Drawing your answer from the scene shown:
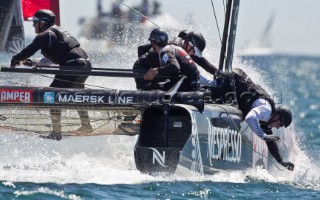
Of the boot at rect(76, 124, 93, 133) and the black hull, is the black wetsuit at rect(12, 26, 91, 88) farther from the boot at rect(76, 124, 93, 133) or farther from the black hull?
the black hull

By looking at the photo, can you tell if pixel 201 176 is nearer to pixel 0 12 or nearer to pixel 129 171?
pixel 129 171

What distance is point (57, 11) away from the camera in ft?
43.6

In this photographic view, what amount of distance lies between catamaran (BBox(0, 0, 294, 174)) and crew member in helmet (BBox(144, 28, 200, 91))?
177 millimetres

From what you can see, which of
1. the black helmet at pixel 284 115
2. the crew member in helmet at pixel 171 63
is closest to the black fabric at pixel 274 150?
the black helmet at pixel 284 115

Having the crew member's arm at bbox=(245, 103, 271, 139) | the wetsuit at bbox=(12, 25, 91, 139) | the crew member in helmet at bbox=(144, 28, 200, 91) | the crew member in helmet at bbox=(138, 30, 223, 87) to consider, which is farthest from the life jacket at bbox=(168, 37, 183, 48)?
the crew member's arm at bbox=(245, 103, 271, 139)

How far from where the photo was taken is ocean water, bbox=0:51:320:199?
9.74 m

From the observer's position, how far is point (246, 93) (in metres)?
11.7

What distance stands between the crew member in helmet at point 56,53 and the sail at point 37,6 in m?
1.20

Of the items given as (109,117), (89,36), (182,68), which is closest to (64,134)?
(109,117)

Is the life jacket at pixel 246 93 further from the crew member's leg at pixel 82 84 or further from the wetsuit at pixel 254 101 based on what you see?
the crew member's leg at pixel 82 84

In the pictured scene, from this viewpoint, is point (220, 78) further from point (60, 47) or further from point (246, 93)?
point (60, 47)

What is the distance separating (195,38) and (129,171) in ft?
6.49

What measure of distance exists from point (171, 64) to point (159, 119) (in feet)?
1.80

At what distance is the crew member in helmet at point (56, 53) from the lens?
1149 cm
